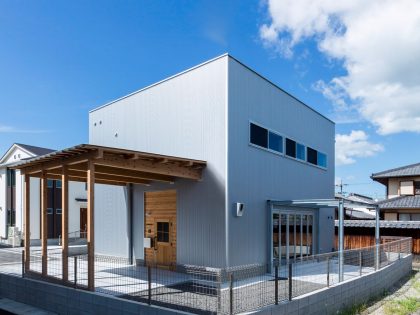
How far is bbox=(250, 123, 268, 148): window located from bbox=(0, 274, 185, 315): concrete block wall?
619cm

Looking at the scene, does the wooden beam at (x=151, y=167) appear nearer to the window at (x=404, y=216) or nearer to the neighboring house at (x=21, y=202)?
the neighboring house at (x=21, y=202)

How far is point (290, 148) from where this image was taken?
13602 mm

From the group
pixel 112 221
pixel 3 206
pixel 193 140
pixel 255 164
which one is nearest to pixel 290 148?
pixel 255 164

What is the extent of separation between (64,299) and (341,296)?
6512 mm

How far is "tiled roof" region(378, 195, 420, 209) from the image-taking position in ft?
83.3

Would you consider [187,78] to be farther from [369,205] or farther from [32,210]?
[32,210]

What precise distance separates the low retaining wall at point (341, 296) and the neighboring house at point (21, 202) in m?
21.1

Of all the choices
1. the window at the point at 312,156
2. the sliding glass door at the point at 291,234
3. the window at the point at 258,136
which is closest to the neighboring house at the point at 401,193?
the window at the point at 312,156

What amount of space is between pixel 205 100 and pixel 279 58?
4.17 m

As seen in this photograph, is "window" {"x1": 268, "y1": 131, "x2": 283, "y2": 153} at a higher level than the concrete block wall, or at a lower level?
higher

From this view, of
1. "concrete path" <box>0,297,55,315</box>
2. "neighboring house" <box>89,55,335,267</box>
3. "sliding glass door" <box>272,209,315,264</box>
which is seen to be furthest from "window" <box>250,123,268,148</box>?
"concrete path" <box>0,297,55,315</box>

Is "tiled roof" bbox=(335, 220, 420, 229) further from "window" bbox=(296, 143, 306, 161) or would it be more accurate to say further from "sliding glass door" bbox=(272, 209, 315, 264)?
"window" bbox=(296, 143, 306, 161)

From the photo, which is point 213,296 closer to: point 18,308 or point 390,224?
point 18,308

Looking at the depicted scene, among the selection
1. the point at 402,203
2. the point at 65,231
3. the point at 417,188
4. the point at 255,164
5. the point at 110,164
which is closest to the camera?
the point at 110,164
